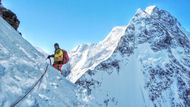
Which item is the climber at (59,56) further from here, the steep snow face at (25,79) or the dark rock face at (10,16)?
the dark rock face at (10,16)

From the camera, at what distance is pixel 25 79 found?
11.9 meters

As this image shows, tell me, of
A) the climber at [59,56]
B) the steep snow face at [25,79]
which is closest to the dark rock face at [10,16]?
the climber at [59,56]

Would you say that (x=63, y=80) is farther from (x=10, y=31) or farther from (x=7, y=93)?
(x=7, y=93)

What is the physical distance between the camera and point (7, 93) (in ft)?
34.9

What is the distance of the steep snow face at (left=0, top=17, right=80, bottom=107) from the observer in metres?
10.9

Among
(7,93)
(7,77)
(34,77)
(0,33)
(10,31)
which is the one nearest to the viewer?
(7,93)

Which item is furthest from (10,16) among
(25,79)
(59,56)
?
(25,79)

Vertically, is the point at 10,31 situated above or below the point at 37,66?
above

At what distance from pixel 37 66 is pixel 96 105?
2265mm

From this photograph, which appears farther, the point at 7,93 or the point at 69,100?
the point at 69,100

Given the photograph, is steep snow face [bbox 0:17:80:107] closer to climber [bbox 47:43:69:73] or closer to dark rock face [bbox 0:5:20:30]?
climber [bbox 47:43:69:73]

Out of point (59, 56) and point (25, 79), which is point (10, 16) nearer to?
point (59, 56)

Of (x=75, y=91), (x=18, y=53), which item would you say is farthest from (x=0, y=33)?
(x=75, y=91)

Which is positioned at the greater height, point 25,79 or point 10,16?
point 10,16
